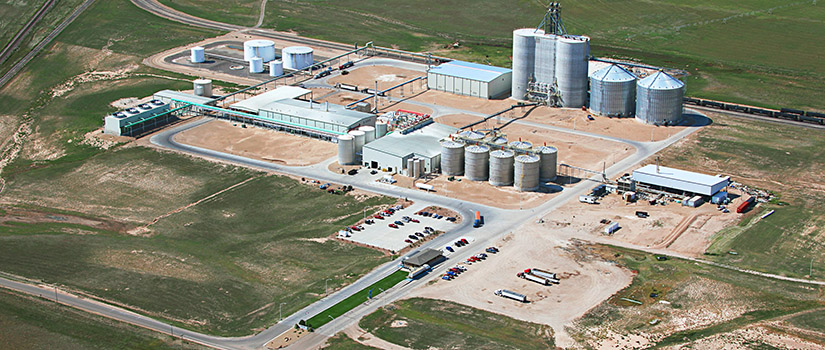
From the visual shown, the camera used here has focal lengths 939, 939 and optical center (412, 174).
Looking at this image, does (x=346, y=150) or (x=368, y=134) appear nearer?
(x=346, y=150)

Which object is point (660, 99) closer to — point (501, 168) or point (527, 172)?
point (527, 172)

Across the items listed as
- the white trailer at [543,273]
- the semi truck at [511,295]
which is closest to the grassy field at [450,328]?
the semi truck at [511,295]

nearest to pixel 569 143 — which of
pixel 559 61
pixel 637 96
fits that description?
pixel 637 96

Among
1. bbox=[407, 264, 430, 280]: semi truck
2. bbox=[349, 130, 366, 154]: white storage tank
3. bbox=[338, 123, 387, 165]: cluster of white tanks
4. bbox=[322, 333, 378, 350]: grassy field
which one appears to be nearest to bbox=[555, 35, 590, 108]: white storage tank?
bbox=[338, 123, 387, 165]: cluster of white tanks

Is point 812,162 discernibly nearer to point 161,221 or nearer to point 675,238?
point 675,238

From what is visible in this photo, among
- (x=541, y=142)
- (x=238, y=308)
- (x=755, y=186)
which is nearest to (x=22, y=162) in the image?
(x=238, y=308)

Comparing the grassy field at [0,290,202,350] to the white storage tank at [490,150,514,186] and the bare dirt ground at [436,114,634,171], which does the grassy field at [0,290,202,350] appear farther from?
the bare dirt ground at [436,114,634,171]

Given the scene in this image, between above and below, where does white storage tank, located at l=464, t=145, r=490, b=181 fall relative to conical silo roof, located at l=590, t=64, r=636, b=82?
below
